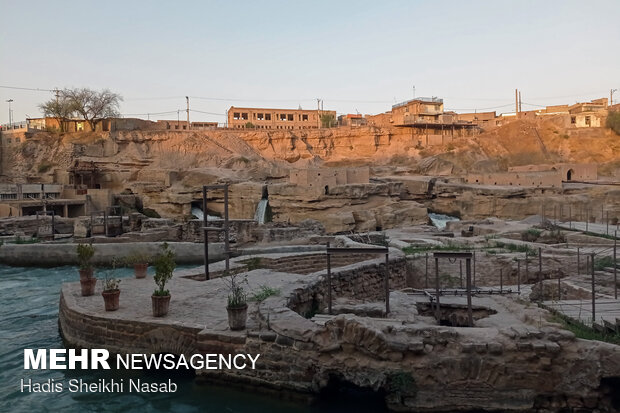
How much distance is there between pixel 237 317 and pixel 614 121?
50563 mm

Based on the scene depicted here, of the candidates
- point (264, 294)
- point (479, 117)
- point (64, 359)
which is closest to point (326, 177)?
point (264, 294)

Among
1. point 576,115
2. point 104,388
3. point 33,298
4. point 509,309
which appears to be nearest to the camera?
point 104,388

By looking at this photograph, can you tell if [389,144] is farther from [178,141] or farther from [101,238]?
[101,238]

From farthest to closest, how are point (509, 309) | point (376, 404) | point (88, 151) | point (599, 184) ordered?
1. point (88, 151)
2. point (599, 184)
3. point (509, 309)
4. point (376, 404)

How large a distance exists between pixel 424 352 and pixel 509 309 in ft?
11.1

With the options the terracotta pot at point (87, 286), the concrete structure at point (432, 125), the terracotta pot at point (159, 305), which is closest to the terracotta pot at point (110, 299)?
the terracotta pot at point (159, 305)

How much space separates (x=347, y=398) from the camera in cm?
630

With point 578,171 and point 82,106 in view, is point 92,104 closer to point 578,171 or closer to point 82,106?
point 82,106

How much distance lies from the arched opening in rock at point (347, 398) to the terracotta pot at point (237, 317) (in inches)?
61.8

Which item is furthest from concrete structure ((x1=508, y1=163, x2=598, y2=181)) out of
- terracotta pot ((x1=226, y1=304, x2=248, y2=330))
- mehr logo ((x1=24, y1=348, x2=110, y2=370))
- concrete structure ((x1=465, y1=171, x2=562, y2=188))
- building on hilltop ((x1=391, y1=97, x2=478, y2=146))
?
mehr logo ((x1=24, y1=348, x2=110, y2=370))

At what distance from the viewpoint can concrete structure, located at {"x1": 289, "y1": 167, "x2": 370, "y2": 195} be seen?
32.1 m

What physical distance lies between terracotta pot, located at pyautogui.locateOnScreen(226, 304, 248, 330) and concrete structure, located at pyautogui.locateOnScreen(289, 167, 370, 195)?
994 inches

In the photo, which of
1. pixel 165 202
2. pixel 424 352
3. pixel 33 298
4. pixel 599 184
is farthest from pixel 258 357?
pixel 599 184

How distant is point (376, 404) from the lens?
242 inches
